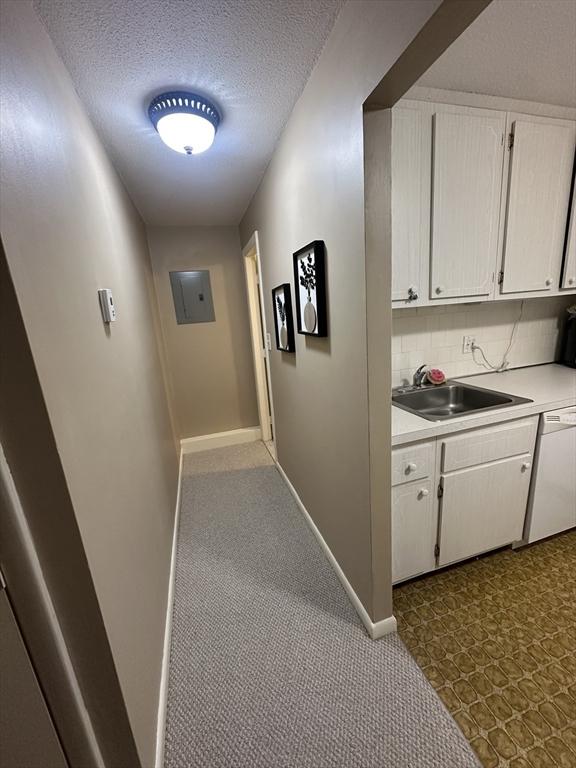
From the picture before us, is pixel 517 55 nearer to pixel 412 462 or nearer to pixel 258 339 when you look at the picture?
pixel 412 462

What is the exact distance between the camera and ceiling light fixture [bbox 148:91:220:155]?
1.27 meters

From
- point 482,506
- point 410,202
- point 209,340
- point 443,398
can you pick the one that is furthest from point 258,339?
point 482,506

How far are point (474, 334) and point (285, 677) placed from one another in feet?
7.17

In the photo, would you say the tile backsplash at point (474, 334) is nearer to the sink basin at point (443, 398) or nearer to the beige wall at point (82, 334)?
the sink basin at point (443, 398)

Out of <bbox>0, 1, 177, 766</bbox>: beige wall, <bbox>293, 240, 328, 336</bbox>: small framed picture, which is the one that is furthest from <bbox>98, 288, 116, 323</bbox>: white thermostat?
<bbox>293, 240, 328, 336</bbox>: small framed picture

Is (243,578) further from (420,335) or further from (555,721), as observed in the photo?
(420,335)

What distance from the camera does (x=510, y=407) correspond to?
→ 1.51 meters

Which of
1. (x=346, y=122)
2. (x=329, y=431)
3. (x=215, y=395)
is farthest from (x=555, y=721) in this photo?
(x=215, y=395)

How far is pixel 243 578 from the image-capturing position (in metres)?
1.75

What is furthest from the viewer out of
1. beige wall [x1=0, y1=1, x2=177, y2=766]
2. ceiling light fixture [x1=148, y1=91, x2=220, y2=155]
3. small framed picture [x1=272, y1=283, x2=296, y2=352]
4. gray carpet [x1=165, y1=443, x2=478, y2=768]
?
small framed picture [x1=272, y1=283, x2=296, y2=352]

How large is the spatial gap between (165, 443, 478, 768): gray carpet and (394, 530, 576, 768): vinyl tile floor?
102 mm

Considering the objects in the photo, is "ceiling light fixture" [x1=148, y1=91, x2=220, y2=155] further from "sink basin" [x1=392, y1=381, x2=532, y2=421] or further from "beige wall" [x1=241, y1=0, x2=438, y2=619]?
"sink basin" [x1=392, y1=381, x2=532, y2=421]

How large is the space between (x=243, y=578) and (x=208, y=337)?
94.9 inches

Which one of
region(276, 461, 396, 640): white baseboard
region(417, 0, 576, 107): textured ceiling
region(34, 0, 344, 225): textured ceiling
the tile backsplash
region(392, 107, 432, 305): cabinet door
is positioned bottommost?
region(276, 461, 396, 640): white baseboard
